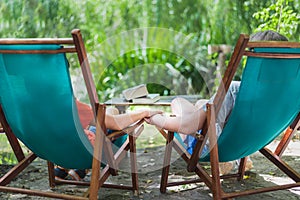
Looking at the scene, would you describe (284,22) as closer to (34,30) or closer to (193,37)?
(193,37)

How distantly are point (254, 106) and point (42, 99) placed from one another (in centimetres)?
97

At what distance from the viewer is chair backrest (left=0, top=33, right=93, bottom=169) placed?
2.22m

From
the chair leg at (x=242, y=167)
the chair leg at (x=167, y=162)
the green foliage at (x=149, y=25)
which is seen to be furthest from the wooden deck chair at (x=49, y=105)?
the green foliage at (x=149, y=25)

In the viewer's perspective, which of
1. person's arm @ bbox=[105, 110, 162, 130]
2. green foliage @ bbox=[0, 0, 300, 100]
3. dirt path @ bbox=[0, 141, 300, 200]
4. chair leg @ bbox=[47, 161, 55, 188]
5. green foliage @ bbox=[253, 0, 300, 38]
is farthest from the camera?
green foliage @ bbox=[0, 0, 300, 100]

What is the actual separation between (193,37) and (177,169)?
362cm

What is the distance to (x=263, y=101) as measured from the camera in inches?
95.2

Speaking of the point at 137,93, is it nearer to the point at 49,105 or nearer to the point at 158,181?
the point at 158,181

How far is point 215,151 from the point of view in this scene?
2.44m

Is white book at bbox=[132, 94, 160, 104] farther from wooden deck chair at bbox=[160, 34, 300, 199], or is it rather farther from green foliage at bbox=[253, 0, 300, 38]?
green foliage at bbox=[253, 0, 300, 38]

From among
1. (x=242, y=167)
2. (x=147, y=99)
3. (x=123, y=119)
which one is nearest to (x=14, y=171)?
(x=123, y=119)

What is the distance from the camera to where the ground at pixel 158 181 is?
116 inches

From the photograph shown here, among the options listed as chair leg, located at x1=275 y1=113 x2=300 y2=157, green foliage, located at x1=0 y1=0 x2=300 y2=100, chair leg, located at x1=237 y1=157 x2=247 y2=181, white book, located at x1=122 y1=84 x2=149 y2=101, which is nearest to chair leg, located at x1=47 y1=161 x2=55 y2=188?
white book, located at x1=122 y1=84 x2=149 y2=101

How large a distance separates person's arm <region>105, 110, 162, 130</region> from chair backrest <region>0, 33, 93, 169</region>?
13 cm

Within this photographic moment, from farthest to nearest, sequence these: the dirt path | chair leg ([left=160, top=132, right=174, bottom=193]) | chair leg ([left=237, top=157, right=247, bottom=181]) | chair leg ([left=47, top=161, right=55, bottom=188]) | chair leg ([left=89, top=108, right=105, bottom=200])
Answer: chair leg ([left=237, top=157, right=247, bottom=181])
chair leg ([left=47, top=161, right=55, bottom=188])
the dirt path
chair leg ([left=160, top=132, right=174, bottom=193])
chair leg ([left=89, top=108, right=105, bottom=200])
